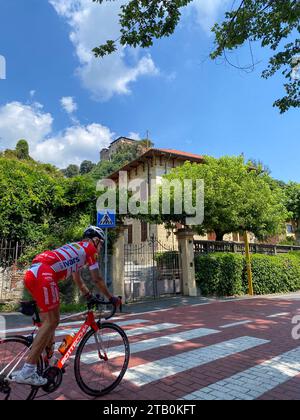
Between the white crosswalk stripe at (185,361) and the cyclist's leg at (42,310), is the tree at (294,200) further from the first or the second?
the cyclist's leg at (42,310)

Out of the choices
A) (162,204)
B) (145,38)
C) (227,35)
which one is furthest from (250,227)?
(145,38)

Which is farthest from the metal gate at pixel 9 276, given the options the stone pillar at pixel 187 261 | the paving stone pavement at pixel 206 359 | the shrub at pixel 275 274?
the shrub at pixel 275 274

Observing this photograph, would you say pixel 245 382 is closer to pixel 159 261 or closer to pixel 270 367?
pixel 270 367

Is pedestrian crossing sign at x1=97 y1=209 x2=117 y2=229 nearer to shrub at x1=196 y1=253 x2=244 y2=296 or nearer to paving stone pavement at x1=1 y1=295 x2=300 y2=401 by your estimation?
paving stone pavement at x1=1 y1=295 x2=300 y2=401

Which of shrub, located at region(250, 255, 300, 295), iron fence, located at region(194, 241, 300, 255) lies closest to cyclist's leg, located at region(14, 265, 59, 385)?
iron fence, located at region(194, 241, 300, 255)

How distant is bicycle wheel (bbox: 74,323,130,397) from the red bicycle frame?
0.05 meters

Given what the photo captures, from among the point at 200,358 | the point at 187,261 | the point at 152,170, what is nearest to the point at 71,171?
the point at 152,170

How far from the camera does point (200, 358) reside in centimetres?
525

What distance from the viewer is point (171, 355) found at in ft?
17.7

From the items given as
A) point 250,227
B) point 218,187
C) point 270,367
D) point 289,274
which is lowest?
point 270,367

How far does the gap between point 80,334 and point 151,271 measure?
10002 millimetres

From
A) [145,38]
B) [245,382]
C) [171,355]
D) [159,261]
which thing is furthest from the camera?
[159,261]

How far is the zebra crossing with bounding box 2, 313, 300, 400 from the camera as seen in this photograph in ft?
12.9

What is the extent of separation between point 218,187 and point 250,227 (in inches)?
113
